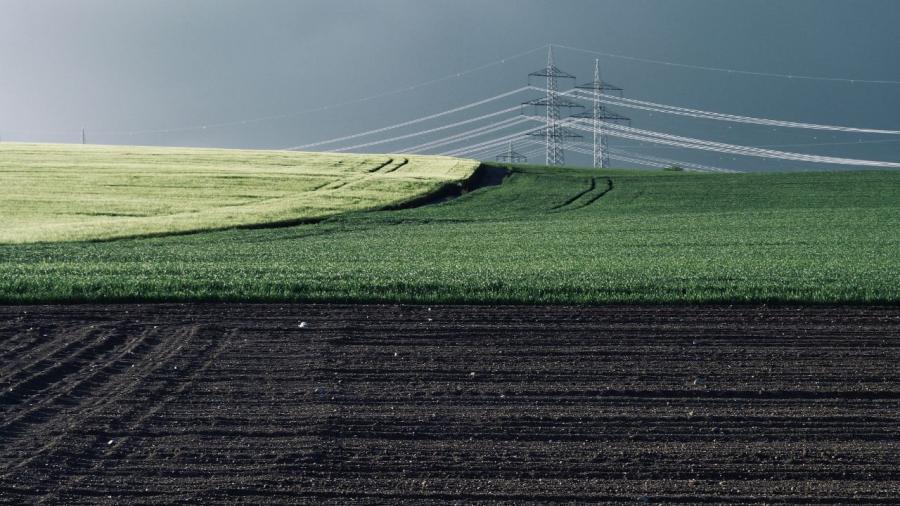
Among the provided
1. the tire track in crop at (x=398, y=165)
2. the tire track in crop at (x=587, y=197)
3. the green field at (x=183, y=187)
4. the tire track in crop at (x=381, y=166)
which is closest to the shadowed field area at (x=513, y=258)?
the tire track in crop at (x=587, y=197)

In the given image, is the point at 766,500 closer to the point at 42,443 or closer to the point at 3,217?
the point at 42,443

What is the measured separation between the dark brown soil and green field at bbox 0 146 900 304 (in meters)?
1.75

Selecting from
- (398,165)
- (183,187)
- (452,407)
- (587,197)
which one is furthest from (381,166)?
(452,407)

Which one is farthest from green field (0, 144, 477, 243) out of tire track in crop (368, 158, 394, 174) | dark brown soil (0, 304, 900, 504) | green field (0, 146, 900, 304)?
dark brown soil (0, 304, 900, 504)

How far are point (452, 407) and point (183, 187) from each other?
41.7m

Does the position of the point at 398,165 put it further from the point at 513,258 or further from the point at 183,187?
the point at 513,258

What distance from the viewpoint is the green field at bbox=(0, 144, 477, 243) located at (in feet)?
117

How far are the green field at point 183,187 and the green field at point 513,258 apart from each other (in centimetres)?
259

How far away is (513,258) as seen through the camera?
23344mm

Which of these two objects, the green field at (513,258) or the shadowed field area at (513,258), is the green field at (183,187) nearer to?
the green field at (513,258)

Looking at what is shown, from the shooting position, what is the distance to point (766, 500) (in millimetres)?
7438

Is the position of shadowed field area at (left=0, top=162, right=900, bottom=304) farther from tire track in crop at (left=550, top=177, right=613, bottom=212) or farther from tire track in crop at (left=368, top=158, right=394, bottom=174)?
tire track in crop at (left=368, top=158, right=394, bottom=174)

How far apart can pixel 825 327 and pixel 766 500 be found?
6.72 meters

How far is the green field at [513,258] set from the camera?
16234 mm
